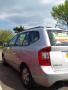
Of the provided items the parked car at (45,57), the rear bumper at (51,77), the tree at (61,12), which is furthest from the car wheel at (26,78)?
the tree at (61,12)

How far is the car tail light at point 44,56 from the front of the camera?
6.32m

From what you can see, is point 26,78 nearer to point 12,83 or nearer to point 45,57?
point 12,83

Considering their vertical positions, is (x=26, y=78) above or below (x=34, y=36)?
below

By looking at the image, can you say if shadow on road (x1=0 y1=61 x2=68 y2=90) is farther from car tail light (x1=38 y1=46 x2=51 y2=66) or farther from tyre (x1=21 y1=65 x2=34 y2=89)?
car tail light (x1=38 y1=46 x2=51 y2=66)

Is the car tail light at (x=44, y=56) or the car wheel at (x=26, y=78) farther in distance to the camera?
the car wheel at (x=26, y=78)

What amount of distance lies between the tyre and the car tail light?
871mm

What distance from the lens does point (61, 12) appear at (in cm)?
5581

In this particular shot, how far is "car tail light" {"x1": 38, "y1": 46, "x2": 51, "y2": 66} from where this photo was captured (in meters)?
6.32

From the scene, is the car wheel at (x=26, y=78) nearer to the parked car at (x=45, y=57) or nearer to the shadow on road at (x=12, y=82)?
the parked car at (x=45, y=57)

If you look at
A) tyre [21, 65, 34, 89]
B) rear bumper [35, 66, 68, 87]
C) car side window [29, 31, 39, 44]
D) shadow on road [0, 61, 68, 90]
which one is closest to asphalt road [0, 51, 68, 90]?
shadow on road [0, 61, 68, 90]

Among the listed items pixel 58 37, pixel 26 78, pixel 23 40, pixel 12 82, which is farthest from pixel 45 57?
pixel 12 82

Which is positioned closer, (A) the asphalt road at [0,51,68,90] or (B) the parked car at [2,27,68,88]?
(B) the parked car at [2,27,68,88]

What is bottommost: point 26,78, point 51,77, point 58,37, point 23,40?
point 26,78

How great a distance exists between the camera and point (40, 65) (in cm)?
638
